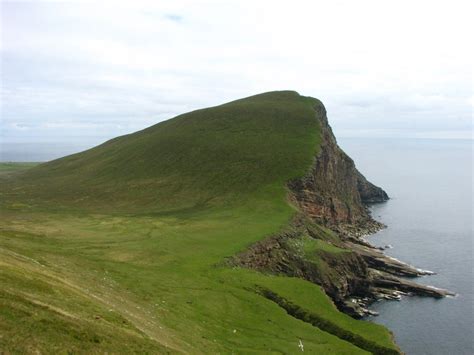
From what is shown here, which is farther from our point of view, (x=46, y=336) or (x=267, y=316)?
(x=267, y=316)

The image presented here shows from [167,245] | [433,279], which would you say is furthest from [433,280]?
[167,245]

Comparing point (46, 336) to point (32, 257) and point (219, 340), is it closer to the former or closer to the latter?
point (219, 340)

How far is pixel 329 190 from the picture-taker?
139m

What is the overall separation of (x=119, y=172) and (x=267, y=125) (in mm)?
57886

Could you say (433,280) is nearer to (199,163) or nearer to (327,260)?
(327,260)

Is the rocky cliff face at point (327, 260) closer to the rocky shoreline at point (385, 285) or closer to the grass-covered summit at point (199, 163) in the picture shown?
the rocky shoreline at point (385, 285)

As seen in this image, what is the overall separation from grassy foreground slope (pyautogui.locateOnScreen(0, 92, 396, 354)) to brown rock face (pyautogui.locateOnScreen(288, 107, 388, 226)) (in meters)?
4.88

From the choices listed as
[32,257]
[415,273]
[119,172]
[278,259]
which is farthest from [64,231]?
[415,273]

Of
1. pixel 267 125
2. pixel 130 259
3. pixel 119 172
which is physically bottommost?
pixel 130 259

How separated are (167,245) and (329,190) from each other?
247ft

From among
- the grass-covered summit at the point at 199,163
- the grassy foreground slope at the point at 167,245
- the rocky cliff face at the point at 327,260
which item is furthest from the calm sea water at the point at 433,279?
the grass-covered summit at the point at 199,163

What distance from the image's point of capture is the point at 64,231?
3305 inches

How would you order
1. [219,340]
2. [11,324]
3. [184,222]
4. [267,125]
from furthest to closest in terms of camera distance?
[267,125], [184,222], [219,340], [11,324]

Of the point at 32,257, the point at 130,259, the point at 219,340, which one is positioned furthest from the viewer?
the point at 130,259
